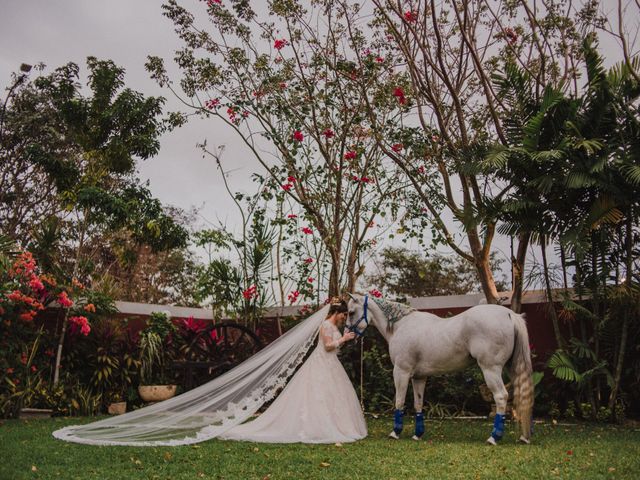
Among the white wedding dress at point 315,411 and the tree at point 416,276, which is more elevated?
the tree at point 416,276

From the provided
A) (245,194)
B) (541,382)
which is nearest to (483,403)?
(541,382)

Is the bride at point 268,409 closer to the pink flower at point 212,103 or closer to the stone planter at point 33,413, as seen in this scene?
the stone planter at point 33,413

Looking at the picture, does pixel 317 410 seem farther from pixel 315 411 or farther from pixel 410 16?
pixel 410 16

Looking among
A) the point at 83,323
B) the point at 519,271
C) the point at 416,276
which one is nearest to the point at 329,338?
the point at 519,271

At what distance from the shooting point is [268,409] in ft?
23.2

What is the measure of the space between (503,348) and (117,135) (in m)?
7.85

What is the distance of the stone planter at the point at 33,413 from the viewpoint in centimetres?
871

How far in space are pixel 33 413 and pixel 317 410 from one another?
186 inches

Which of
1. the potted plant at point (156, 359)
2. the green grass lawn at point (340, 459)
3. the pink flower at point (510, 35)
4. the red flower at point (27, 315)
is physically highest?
the pink flower at point (510, 35)

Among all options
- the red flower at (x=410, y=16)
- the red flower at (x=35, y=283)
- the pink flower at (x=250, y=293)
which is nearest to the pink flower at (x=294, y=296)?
the pink flower at (x=250, y=293)

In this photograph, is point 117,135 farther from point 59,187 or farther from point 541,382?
point 541,382

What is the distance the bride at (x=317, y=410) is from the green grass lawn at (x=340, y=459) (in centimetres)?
29

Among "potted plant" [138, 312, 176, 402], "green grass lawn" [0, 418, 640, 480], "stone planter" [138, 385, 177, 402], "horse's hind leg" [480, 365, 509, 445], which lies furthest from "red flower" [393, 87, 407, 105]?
"stone planter" [138, 385, 177, 402]

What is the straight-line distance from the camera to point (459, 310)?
10.5 meters
